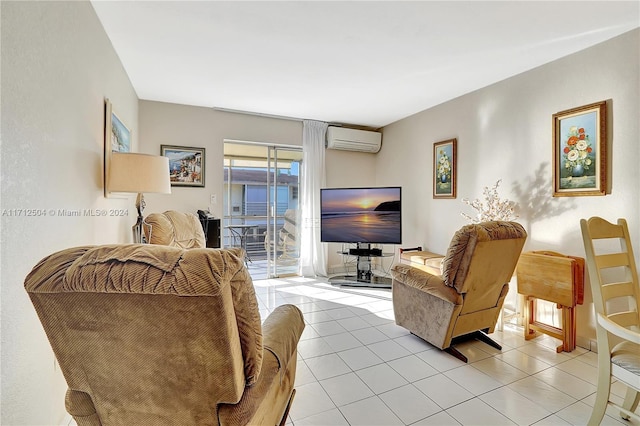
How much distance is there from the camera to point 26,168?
1.23 meters

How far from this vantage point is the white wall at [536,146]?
7.44 ft

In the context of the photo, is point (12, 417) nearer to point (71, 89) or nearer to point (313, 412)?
point (313, 412)

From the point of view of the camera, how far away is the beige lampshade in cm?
215

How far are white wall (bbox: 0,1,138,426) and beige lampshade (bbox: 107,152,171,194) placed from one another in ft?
0.53

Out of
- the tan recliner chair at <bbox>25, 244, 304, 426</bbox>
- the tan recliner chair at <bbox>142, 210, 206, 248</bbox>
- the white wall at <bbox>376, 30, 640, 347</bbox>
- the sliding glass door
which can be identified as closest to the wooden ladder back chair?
the white wall at <bbox>376, 30, 640, 347</bbox>

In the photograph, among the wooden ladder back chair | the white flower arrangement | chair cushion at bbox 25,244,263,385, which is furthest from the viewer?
the white flower arrangement

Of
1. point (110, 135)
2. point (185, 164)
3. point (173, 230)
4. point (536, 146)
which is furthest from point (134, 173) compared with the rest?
point (536, 146)

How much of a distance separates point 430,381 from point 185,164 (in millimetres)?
3798

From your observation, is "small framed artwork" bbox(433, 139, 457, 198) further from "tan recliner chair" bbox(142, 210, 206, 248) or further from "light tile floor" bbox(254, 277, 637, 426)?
"tan recliner chair" bbox(142, 210, 206, 248)

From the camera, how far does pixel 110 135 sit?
2336mm

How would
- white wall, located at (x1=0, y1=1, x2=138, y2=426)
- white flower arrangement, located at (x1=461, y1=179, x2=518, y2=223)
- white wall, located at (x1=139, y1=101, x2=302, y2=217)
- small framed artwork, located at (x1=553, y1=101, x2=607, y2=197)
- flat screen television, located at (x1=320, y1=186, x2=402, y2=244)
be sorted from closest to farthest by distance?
white wall, located at (x1=0, y1=1, x2=138, y2=426), small framed artwork, located at (x1=553, y1=101, x2=607, y2=197), white flower arrangement, located at (x1=461, y1=179, x2=518, y2=223), white wall, located at (x1=139, y1=101, x2=302, y2=217), flat screen television, located at (x1=320, y1=186, x2=402, y2=244)

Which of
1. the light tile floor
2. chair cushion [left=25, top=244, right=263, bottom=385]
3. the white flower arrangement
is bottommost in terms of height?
the light tile floor

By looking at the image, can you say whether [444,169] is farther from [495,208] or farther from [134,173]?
[134,173]

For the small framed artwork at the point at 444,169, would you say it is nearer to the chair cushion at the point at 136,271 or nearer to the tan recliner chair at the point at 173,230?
the tan recliner chair at the point at 173,230
